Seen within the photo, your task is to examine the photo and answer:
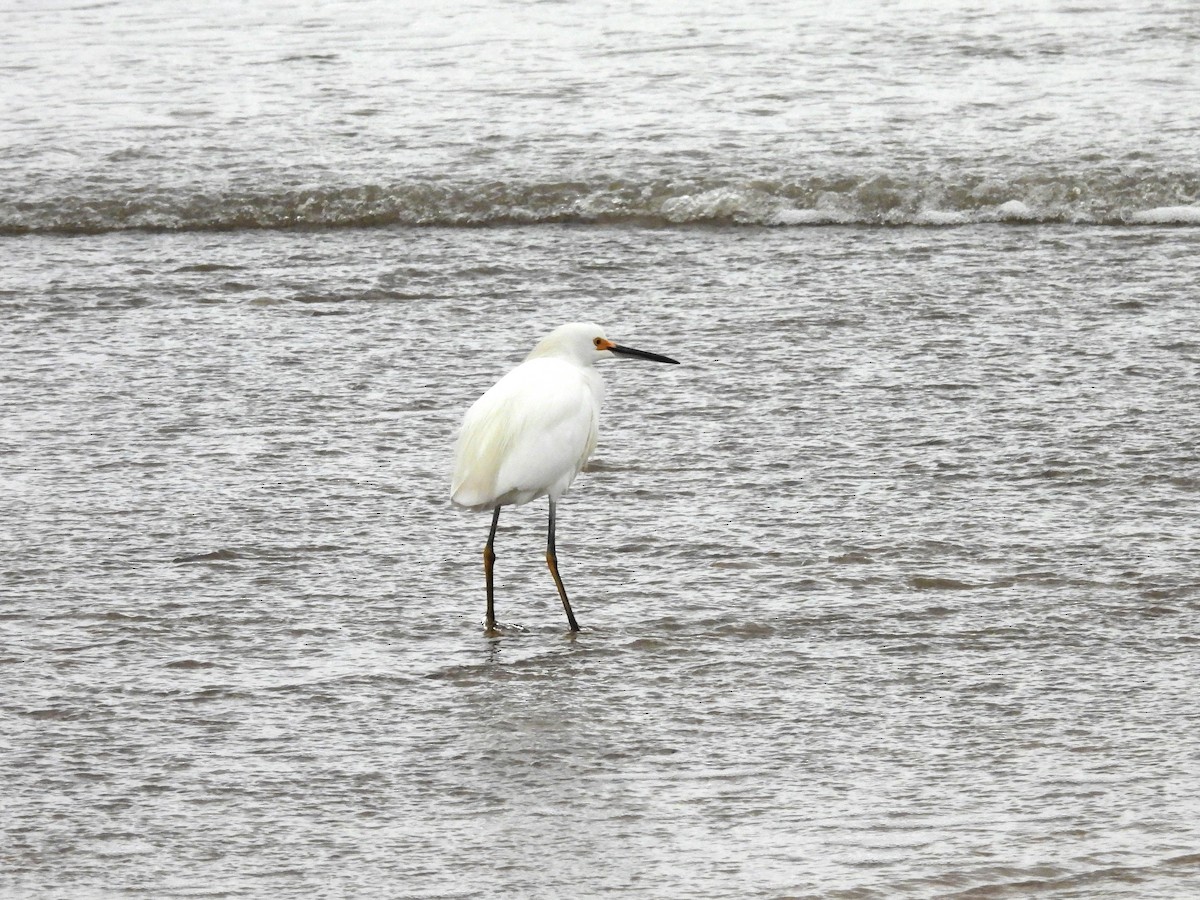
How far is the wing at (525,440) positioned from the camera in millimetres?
4512

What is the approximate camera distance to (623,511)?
205 inches

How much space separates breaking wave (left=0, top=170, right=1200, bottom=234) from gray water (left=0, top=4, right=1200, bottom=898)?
3 centimetres

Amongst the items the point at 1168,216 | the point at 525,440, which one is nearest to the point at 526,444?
the point at 525,440

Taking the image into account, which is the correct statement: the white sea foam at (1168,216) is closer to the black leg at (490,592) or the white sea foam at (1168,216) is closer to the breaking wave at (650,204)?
the breaking wave at (650,204)

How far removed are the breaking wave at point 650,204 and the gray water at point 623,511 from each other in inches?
1.2

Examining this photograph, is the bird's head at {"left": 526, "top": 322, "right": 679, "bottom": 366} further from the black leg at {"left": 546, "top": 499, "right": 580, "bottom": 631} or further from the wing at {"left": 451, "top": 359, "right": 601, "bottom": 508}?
the black leg at {"left": 546, "top": 499, "right": 580, "bottom": 631}

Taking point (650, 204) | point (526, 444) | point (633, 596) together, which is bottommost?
point (633, 596)

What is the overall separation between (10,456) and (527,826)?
3.01m

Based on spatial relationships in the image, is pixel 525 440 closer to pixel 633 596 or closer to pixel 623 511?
pixel 633 596

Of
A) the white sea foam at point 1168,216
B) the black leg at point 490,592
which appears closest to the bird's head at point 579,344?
the black leg at point 490,592

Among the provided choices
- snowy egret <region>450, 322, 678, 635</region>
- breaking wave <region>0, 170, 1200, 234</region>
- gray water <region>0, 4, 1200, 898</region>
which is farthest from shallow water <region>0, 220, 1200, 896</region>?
breaking wave <region>0, 170, 1200, 234</region>

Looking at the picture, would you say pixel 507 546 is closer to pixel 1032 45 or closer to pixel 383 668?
pixel 383 668

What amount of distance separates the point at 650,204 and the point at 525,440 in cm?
507

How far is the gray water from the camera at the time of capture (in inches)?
132
